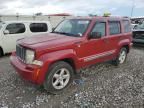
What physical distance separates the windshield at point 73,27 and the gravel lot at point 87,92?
1423 mm

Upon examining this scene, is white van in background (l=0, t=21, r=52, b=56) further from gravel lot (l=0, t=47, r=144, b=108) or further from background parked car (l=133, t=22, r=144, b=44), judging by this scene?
background parked car (l=133, t=22, r=144, b=44)

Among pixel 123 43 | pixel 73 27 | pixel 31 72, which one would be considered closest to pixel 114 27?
pixel 123 43

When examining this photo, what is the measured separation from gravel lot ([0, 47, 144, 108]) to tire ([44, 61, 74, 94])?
6.7 inches

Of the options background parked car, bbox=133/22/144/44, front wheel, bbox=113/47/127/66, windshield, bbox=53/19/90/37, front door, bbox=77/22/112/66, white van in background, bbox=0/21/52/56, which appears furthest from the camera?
background parked car, bbox=133/22/144/44

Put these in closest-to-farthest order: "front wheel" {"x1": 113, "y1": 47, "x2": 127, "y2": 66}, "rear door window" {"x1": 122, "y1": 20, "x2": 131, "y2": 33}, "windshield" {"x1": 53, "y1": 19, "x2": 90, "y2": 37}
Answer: "windshield" {"x1": 53, "y1": 19, "x2": 90, "y2": 37}
"front wheel" {"x1": 113, "y1": 47, "x2": 127, "y2": 66}
"rear door window" {"x1": 122, "y1": 20, "x2": 131, "y2": 33}

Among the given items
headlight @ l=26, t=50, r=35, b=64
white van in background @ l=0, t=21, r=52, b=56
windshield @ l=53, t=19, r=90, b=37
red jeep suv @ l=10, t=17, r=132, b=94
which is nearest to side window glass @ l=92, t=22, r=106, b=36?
red jeep suv @ l=10, t=17, r=132, b=94

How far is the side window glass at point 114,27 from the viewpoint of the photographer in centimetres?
645

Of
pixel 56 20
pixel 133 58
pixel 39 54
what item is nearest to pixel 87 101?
pixel 39 54

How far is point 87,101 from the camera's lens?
4.42 metres

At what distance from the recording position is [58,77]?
4754mm

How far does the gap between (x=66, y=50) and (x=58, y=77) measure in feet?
2.29

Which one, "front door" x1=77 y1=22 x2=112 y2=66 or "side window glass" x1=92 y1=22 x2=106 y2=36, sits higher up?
"side window glass" x1=92 y1=22 x2=106 y2=36

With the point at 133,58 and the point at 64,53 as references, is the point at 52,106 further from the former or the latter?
the point at 133,58

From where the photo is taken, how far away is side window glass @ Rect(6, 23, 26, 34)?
8.88m
